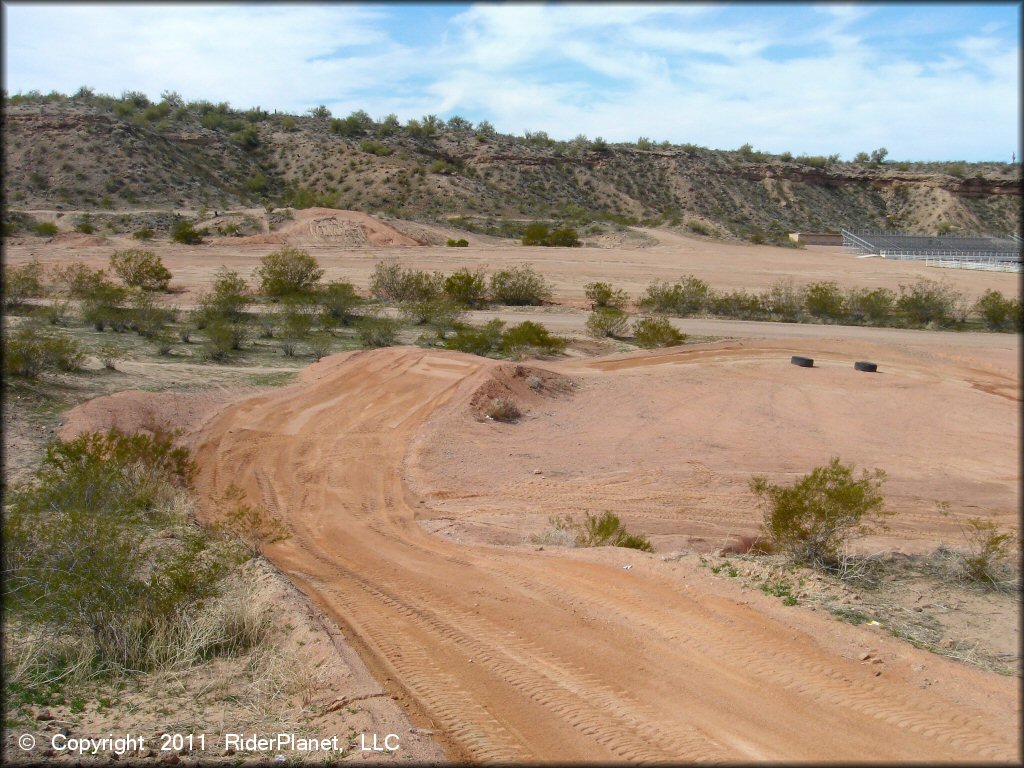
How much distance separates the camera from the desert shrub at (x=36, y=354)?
67.8 feet

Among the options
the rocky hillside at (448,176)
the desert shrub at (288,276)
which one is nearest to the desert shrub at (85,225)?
the rocky hillside at (448,176)

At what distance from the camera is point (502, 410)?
23109 mm

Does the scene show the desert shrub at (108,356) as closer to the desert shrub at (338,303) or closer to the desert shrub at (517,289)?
the desert shrub at (338,303)

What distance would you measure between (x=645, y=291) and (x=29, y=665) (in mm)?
44450

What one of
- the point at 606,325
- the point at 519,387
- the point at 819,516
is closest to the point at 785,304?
the point at 606,325

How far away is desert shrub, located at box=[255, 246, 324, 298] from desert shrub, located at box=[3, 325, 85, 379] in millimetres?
18751

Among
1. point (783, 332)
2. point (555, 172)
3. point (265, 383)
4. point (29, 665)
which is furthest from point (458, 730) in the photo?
point (555, 172)

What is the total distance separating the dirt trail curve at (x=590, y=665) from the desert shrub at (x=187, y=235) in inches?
1901

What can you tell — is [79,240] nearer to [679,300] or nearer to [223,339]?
[223,339]

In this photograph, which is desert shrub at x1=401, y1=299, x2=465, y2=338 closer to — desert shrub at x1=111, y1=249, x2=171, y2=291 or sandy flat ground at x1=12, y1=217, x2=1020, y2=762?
sandy flat ground at x1=12, y1=217, x2=1020, y2=762

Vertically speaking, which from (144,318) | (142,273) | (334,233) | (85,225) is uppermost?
(334,233)

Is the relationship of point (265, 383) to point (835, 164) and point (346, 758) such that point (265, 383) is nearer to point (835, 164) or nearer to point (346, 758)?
point (346, 758)

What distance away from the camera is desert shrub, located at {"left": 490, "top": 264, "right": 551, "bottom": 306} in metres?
46.4

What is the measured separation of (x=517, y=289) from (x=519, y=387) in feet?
72.8
